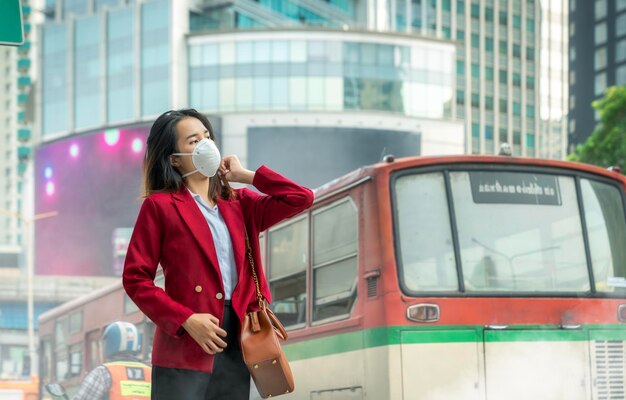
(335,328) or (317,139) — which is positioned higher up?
(317,139)

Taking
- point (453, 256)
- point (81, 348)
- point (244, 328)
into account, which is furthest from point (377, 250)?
point (81, 348)

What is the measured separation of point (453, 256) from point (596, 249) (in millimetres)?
1341

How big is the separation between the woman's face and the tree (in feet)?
123

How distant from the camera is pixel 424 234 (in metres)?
8.60

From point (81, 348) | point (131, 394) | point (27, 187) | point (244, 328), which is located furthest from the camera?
point (27, 187)

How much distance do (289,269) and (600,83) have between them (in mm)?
70851

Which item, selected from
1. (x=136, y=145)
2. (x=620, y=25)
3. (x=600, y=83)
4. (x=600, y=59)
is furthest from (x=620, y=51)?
(x=136, y=145)

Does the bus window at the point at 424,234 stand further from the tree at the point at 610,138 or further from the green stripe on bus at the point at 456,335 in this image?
the tree at the point at 610,138

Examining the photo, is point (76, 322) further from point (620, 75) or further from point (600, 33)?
point (600, 33)

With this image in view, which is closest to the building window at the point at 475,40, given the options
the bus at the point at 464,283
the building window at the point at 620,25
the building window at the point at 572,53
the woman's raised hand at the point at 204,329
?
the building window at the point at 572,53

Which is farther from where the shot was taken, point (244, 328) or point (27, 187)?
point (27, 187)

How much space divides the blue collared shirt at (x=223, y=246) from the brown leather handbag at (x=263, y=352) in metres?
0.09

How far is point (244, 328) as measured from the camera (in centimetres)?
389

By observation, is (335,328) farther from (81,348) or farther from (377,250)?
(81,348)
